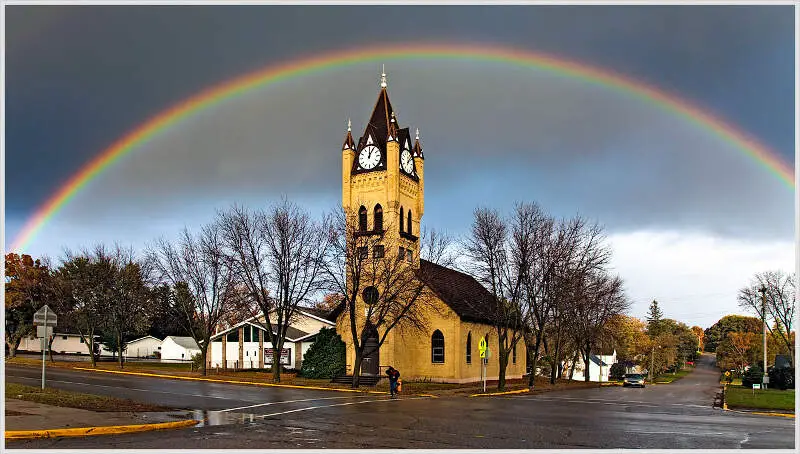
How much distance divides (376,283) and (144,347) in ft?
231

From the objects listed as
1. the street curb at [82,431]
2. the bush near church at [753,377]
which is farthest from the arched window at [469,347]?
the street curb at [82,431]

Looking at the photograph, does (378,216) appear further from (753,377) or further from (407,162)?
(753,377)

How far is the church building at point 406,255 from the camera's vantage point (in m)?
49.5

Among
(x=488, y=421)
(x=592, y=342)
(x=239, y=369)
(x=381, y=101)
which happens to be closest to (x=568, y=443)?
(x=488, y=421)

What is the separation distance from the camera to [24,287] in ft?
234

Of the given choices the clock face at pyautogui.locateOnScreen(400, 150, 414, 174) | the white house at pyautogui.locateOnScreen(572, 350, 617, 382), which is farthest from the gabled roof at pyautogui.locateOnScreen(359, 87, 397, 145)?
the white house at pyautogui.locateOnScreen(572, 350, 617, 382)

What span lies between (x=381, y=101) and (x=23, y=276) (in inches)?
1705

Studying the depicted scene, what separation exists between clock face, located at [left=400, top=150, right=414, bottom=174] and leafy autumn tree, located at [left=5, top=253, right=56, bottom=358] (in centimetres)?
4017

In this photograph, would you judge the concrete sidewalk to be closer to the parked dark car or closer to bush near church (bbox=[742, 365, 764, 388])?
bush near church (bbox=[742, 365, 764, 388])

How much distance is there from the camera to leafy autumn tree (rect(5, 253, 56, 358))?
2763 inches

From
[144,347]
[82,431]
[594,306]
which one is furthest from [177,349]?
[82,431]

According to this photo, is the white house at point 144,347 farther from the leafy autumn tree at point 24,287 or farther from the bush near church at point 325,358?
the bush near church at point 325,358

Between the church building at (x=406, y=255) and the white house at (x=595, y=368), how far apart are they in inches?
2001

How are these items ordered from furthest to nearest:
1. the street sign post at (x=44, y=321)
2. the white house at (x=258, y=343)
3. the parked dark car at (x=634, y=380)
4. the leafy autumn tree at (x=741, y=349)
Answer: the leafy autumn tree at (x=741, y=349) → the parked dark car at (x=634, y=380) → the white house at (x=258, y=343) → the street sign post at (x=44, y=321)
